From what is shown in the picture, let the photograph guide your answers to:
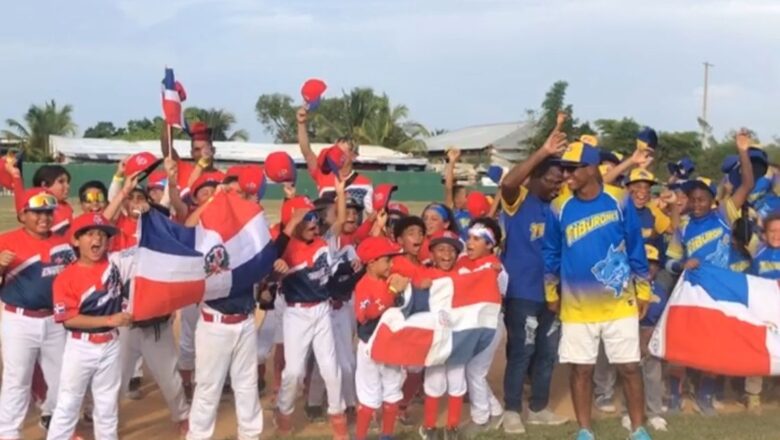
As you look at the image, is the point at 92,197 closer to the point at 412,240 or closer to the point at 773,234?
the point at 412,240

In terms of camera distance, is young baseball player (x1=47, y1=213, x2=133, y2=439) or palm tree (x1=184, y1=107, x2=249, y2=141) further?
palm tree (x1=184, y1=107, x2=249, y2=141)

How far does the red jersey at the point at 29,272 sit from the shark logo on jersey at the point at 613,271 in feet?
12.7

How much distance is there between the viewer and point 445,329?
6934mm

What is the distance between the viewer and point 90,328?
20.1 feet

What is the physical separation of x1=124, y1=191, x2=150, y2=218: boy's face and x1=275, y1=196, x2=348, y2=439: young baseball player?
3.75 ft

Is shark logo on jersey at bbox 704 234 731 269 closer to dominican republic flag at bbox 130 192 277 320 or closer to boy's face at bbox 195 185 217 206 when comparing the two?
dominican republic flag at bbox 130 192 277 320

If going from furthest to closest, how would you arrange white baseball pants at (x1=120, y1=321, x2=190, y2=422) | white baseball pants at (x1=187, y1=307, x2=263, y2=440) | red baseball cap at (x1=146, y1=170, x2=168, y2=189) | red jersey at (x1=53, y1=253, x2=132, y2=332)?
1. red baseball cap at (x1=146, y1=170, x2=168, y2=189)
2. white baseball pants at (x1=120, y1=321, x2=190, y2=422)
3. white baseball pants at (x1=187, y1=307, x2=263, y2=440)
4. red jersey at (x1=53, y1=253, x2=132, y2=332)

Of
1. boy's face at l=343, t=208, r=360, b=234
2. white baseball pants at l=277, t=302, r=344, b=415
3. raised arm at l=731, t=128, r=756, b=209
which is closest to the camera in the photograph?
white baseball pants at l=277, t=302, r=344, b=415

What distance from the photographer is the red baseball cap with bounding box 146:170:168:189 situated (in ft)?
27.7

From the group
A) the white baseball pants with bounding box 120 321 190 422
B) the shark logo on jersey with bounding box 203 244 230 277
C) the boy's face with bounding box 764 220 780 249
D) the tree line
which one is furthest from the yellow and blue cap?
Result: the tree line

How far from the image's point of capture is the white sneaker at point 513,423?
7.38 m

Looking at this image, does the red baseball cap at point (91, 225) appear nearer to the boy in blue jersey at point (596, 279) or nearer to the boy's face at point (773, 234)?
the boy in blue jersey at point (596, 279)

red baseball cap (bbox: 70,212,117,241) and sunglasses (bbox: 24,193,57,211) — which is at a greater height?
sunglasses (bbox: 24,193,57,211)

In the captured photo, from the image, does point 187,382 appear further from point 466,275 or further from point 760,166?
point 760,166
